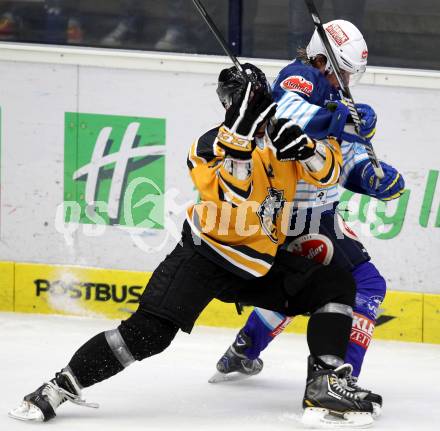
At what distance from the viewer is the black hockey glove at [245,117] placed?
3.46 m

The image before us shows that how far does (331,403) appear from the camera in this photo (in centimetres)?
370

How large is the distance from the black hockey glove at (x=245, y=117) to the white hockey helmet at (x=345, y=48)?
1.72 feet

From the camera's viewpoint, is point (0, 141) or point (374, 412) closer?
point (374, 412)

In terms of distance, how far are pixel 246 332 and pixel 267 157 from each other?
87 cm

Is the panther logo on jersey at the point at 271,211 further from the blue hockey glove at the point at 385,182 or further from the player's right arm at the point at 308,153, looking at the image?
the blue hockey glove at the point at 385,182

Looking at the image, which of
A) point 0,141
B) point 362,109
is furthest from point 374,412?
point 0,141

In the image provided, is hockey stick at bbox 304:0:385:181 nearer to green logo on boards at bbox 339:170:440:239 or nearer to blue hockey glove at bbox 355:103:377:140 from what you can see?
blue hockey glove at bbox 355:103:377:140

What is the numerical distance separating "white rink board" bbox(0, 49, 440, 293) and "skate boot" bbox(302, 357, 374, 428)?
1.47m

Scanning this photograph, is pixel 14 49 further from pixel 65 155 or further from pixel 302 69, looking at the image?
pixel 302 69

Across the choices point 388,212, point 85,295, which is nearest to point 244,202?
point 388,212

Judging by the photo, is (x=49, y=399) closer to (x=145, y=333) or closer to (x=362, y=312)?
(x=145, y=333)

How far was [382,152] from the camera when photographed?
5.11 m

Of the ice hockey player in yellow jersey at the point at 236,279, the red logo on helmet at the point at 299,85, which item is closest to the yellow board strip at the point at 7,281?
the ice hockey player in yellow jersey at the point at 236,279

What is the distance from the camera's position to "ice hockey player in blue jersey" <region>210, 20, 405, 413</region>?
3.78 meters
